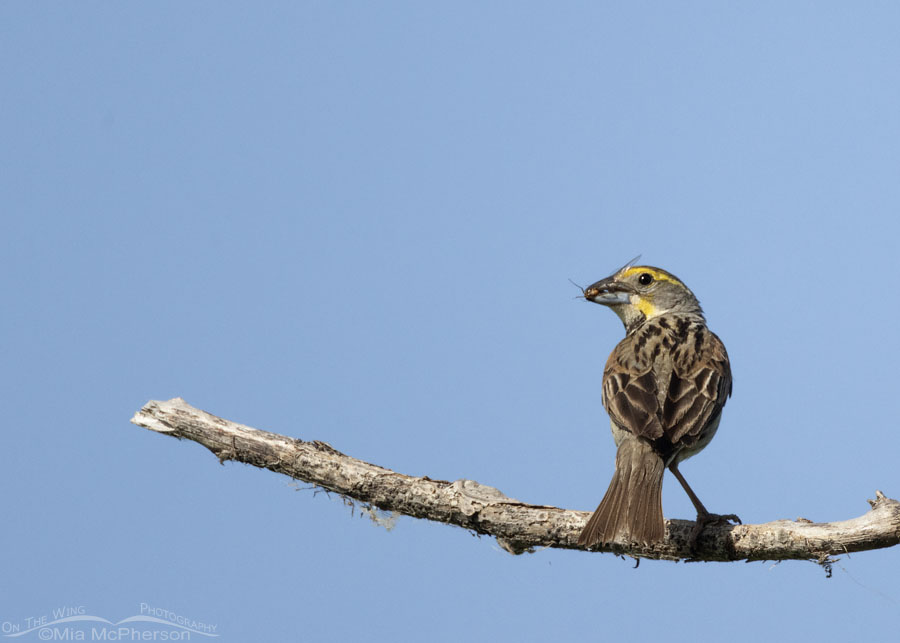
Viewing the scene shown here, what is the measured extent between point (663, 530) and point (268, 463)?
3.46 metres

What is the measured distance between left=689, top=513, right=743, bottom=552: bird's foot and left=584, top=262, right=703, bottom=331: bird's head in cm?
279

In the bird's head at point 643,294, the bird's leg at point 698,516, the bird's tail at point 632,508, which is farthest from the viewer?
the bird's head at point 643,294

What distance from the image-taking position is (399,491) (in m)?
8.29

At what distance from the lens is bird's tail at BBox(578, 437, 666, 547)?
24.3 feet

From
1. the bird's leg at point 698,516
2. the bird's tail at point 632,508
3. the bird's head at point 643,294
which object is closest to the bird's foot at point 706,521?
the bird's leg at point 698,516

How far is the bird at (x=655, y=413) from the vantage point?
7496 mm

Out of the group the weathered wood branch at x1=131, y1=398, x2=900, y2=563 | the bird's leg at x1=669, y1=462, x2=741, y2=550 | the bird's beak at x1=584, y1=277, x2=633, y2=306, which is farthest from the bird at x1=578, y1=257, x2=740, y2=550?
the bird's beak at x1=584, y1=277, x2=633, y2=306

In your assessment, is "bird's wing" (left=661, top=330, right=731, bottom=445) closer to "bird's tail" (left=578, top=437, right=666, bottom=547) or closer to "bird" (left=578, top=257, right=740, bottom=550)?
"bird" (left=578, top=257, right=740, bottom=550)

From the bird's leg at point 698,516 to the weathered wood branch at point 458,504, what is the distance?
58 mm

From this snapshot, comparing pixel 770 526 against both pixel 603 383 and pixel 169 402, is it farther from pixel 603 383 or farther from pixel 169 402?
pixel 169 402

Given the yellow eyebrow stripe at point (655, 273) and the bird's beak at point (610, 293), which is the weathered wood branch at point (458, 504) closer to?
the bird's beak at point (610, 293)

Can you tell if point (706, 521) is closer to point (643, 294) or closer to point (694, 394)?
point (694, 394)

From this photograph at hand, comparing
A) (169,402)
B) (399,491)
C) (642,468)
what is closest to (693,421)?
(642,468)

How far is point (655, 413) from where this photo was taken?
809cm
